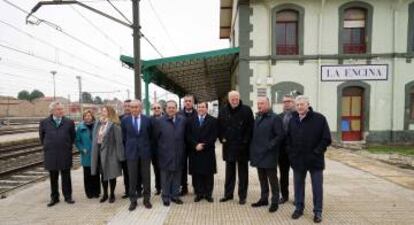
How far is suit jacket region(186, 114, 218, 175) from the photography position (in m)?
7.10

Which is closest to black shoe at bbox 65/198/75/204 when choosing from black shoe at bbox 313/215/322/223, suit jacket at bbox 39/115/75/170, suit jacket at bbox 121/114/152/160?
suit jacket at bbox 39/115/75/170

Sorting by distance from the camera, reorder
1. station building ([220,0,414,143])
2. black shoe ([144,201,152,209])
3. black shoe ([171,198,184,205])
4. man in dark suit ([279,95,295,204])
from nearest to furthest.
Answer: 1. black shoe ([144,201,152,209])
2. man in dark suit ([279,95,295,204])
3. black shoe ([171,198,184,205])
4. station building ([220,0,414,143])

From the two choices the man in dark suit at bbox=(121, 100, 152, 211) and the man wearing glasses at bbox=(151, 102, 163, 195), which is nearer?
the man in dark suit at bbox=(121, 100, 152, 211)

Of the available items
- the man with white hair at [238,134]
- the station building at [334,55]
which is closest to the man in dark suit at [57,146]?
the man with white hair at [238,134]

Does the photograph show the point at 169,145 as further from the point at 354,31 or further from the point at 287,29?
the point at 354,31

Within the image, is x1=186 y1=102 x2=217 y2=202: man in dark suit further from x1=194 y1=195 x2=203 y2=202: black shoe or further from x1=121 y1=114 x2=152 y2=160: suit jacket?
x1=121 y1=114 x2=152 y2=160: suit jacket

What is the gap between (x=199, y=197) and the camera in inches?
286

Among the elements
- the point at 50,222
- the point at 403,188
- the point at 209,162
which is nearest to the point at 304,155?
the point at 209,162

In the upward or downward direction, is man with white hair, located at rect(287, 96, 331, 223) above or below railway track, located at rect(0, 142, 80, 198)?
above

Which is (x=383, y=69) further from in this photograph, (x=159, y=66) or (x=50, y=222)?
(x=50, y=222)

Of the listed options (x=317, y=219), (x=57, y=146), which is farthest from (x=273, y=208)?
(x=57, y=146)

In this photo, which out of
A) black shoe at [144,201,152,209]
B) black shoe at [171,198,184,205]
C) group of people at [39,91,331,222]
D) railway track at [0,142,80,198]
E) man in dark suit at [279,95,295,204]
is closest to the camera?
group of people at [39,91,331,222]

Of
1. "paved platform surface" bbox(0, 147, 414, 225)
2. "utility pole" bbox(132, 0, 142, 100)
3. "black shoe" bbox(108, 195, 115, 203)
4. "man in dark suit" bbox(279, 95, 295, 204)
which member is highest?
"utility pole" bbox(132, 0, 142, 100)

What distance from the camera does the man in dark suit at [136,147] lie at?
6.85m
